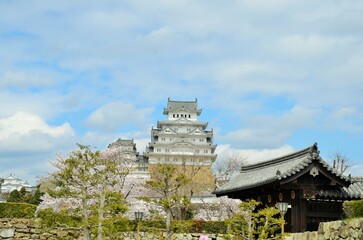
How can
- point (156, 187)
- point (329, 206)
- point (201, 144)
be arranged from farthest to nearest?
point (201, 144) → point (329, 206) → point (156, 187)

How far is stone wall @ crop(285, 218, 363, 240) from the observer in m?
14.9

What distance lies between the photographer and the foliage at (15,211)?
94.9ft

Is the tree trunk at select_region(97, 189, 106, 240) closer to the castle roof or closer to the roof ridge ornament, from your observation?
the roof ridge ornament

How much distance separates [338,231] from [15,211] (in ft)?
60.4

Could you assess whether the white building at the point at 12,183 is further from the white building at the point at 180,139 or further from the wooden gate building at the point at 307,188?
the wooden gate building at the point at 307,188

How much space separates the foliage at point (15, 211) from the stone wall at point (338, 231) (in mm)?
15802

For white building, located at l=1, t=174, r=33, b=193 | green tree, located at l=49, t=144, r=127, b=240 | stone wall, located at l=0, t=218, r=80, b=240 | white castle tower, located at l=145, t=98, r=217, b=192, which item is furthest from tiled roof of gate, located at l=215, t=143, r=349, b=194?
white building, located at l=1, t=174, r=33, b=193

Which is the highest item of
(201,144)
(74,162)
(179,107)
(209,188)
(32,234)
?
(179,107)

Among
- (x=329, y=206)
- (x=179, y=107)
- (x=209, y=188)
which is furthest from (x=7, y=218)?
(x=179, y=107)

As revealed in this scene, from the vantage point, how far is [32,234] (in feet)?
94.2

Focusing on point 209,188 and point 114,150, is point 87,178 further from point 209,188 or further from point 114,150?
point 209,188

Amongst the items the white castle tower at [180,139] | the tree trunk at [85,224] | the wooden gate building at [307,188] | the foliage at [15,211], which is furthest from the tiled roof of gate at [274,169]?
the white castle tower at [180,139]

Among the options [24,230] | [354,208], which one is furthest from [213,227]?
[354,208]

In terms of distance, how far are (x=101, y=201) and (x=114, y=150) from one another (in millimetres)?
27097
